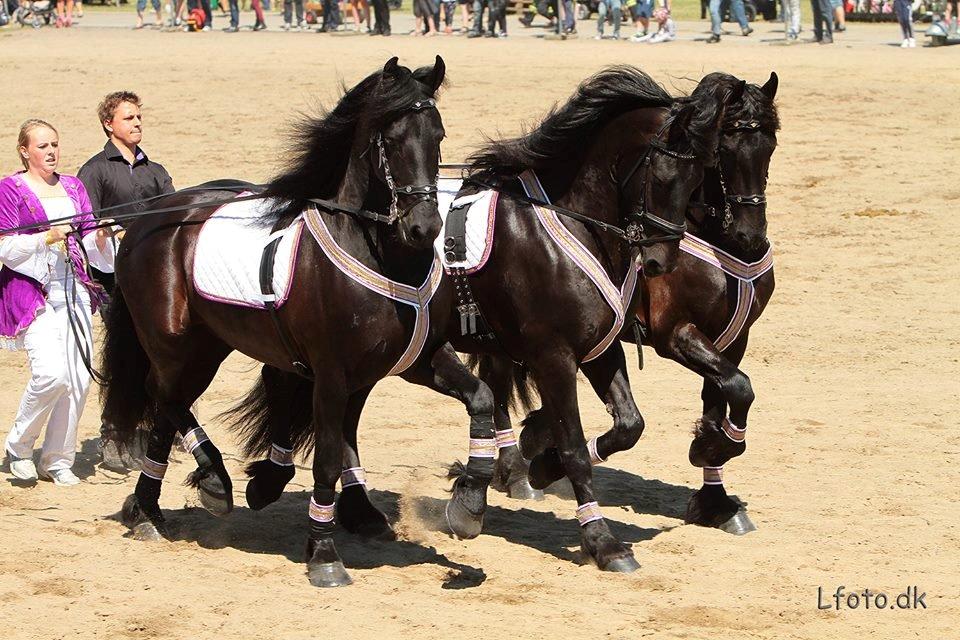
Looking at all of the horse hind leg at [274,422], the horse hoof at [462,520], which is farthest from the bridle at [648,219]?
the horse hind leg at [274,422]

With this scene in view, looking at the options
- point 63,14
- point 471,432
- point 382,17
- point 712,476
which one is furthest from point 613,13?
point 471,432

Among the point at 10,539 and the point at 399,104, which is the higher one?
the point at 399,104

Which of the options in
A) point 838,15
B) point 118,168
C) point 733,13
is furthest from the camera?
point 733,13

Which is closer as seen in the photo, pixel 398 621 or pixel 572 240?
pixel 398 621

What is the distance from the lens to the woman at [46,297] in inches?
279

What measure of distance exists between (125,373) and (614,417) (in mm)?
2340

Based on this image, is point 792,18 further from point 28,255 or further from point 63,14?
point 28,255

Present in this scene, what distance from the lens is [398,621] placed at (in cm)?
539

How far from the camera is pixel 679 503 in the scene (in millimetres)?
7215

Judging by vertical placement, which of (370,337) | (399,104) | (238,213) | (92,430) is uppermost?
(399,104)

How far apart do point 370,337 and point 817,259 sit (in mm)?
7331

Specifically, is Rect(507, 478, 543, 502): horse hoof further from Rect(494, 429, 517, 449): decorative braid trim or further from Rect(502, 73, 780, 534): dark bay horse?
Rect(502, 73, 780, 534): dark bay horse

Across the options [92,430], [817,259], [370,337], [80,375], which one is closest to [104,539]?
[80,375]

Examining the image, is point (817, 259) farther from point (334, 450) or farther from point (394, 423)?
point (334, 450)
